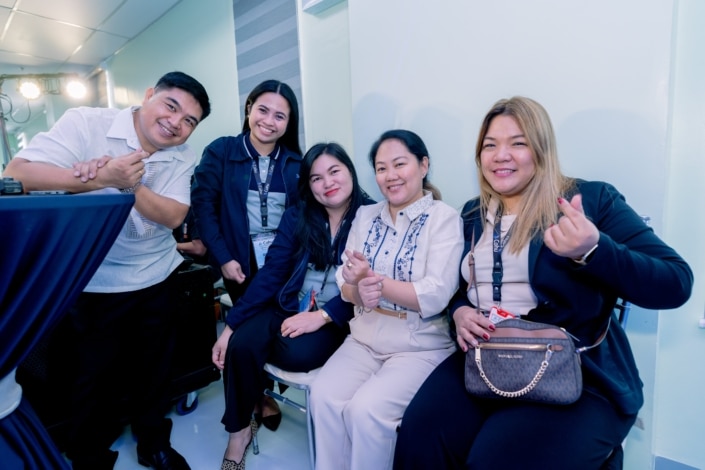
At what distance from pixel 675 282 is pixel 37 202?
141cm

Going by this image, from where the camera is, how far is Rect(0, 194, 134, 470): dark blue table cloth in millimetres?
599

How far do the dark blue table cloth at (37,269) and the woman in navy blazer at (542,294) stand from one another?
86 centimetres

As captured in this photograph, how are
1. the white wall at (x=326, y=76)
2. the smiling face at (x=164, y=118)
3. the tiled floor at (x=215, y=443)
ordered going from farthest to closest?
the white wall at (x=326, y=76), the tiled floor at (x=215, y=443), the smiling face at (x=164, y=118)

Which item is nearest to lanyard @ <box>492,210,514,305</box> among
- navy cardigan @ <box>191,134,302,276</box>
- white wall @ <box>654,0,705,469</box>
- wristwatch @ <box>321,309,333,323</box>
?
white wall @ <box>654,0,705,469</box>

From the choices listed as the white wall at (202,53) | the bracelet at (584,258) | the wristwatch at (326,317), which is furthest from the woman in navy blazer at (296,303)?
the white wall at (202,53)

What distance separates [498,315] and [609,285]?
0.97ft

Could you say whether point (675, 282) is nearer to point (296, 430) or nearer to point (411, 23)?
point (411, 23)

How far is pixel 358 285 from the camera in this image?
1.25 metres

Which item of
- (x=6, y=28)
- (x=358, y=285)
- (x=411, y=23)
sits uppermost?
(x=6, y=28)

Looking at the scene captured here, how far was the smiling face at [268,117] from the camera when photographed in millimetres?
1753

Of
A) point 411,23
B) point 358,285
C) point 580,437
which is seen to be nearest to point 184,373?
point 358,285

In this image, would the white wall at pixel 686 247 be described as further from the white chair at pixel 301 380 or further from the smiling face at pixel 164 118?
the smiling face at pixel 164 118

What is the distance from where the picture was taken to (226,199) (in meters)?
1.79

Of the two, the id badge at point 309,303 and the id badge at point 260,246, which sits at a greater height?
the id badge at point 260,246
